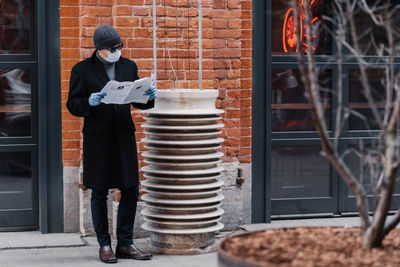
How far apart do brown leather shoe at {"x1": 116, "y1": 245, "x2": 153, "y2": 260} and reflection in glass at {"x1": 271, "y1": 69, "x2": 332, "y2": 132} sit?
7.05 ft

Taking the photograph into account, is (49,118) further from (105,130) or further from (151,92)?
(151,92)

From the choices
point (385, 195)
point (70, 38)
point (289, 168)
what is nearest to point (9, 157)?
point (70, 38)

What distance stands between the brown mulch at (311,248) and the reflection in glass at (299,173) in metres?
3.92

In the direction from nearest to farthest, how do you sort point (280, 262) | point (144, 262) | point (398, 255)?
point (280, 262) < point (398, 255) < point (144, 262)

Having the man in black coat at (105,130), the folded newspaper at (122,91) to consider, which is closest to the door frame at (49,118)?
the man in black coat at (105,130)

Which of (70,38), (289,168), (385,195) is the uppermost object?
(70,38)

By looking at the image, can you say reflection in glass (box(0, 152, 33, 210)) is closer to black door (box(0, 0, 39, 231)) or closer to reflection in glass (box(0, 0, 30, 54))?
black door (box(0, 0, 39, 231))

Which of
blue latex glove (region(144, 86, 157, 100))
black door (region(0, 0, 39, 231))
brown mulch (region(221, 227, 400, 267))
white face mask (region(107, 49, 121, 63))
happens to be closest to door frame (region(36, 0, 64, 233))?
black door (region(0, 0, 39, 231))

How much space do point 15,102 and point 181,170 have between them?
6.01ft

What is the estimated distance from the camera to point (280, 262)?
9.87 ft

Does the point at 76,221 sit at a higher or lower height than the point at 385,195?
lower

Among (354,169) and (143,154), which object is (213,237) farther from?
(354,169)

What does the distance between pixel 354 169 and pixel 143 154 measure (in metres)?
2.70

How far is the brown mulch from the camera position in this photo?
3.03 meters
